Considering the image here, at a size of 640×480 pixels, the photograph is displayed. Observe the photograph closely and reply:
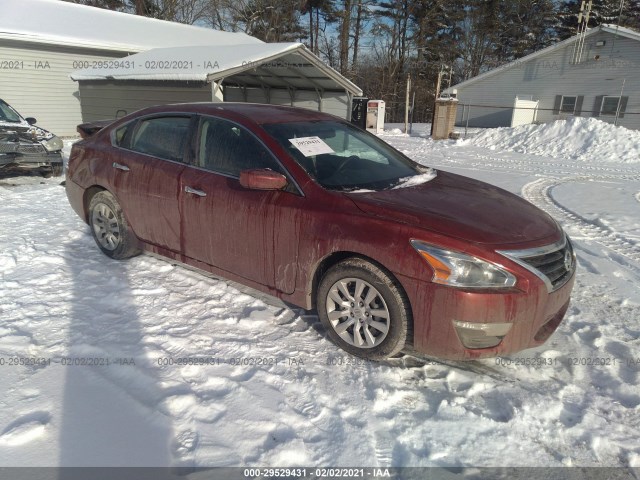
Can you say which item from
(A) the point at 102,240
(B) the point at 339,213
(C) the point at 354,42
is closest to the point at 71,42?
(A) the point at 102,240

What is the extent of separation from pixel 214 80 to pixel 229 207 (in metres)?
8.81

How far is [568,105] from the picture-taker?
2612 centimetres

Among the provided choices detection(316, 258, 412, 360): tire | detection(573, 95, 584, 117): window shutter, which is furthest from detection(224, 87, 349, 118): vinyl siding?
detection(573, 95, 584, 117): window shutter

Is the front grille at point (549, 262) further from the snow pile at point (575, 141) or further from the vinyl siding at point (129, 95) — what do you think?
the snow pile at point (575, 141)

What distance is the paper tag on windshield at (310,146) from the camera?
3.50 meters

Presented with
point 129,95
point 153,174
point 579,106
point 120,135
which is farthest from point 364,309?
point 579,106

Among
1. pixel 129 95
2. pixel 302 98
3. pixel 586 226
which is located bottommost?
pixel 586 226

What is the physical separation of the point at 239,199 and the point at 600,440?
2744 mm

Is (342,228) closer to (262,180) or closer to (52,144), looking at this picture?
(262,180)

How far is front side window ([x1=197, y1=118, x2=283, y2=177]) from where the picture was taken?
136 inches

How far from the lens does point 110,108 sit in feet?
48.4

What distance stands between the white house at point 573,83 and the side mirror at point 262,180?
68.8ft

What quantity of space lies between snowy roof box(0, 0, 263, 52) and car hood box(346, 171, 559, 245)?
15.7 meters

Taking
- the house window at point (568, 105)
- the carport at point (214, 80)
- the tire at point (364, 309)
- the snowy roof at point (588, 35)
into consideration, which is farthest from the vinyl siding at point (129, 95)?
the house window at point (568, 105)
